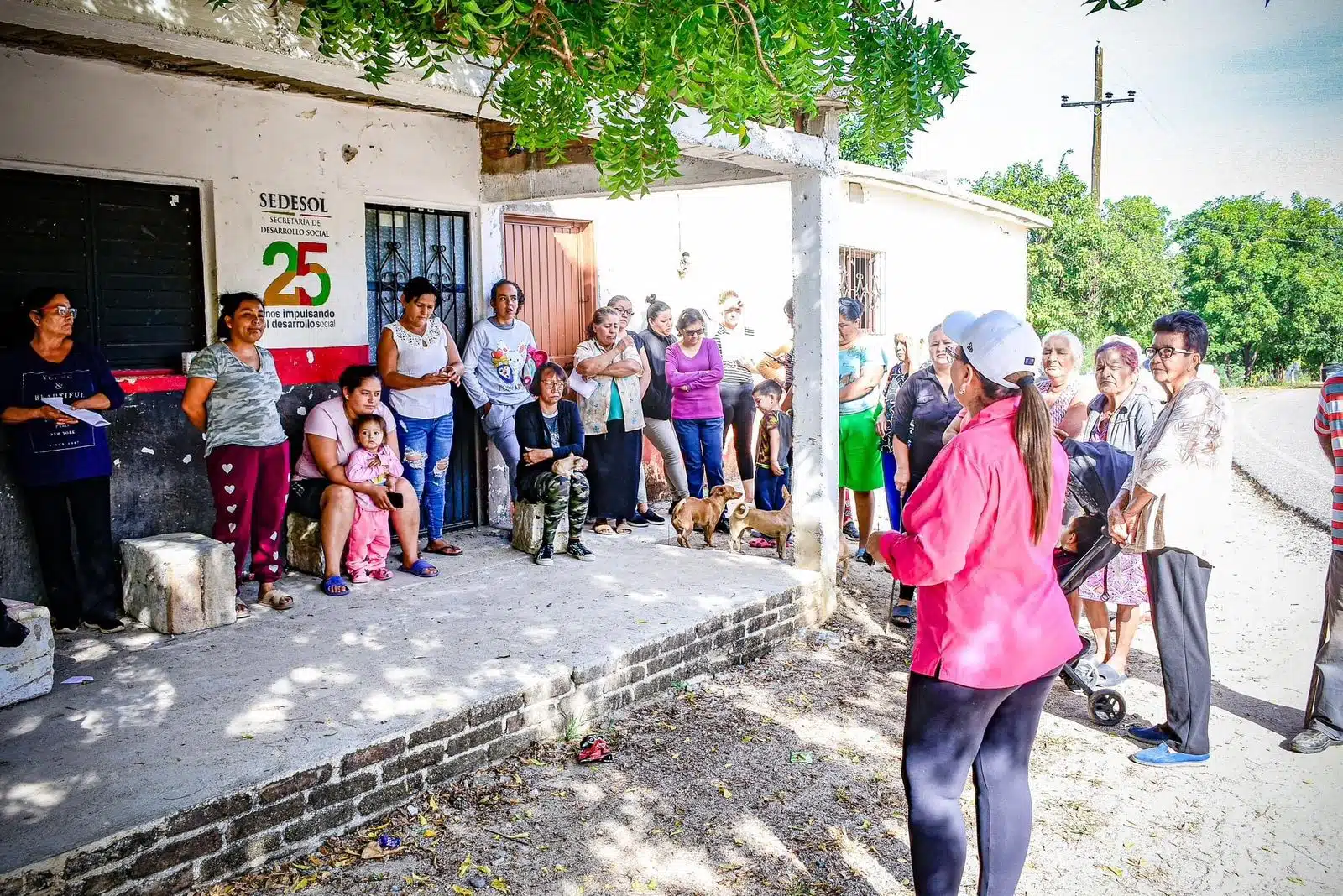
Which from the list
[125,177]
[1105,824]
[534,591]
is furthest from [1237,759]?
[125,177]

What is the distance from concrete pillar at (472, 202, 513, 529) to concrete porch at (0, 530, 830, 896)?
1422 mm

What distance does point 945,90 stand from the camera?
4.54 m

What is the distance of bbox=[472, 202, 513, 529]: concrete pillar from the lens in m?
7.84

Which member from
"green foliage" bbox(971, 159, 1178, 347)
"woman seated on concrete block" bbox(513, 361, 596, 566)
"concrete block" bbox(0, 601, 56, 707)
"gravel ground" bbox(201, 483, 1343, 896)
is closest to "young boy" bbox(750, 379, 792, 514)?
"woman seated on concrete block" bbox(513, 361, 596, 566)

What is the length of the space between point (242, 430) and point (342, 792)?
A: 263 centimetres

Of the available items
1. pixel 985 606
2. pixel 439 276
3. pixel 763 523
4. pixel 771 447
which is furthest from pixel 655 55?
pixel 771 447

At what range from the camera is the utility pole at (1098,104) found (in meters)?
25.1

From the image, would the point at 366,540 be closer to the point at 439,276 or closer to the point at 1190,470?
the point at 439,276

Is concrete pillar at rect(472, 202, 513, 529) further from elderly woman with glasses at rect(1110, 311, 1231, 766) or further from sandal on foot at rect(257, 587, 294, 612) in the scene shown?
elderly woman with glasses at rect(1110, 311, 1231, 766)

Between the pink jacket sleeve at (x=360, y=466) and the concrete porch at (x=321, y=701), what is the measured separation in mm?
680

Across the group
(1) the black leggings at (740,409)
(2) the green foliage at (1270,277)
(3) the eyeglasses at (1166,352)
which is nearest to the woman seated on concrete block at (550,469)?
(1) the black leggings at (740,409)

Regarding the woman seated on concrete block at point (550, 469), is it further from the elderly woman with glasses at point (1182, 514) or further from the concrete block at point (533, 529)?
the elderly woman with glasses at point (1182, 514)

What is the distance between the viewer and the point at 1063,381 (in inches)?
234

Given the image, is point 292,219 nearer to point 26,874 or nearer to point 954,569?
point 26,874
